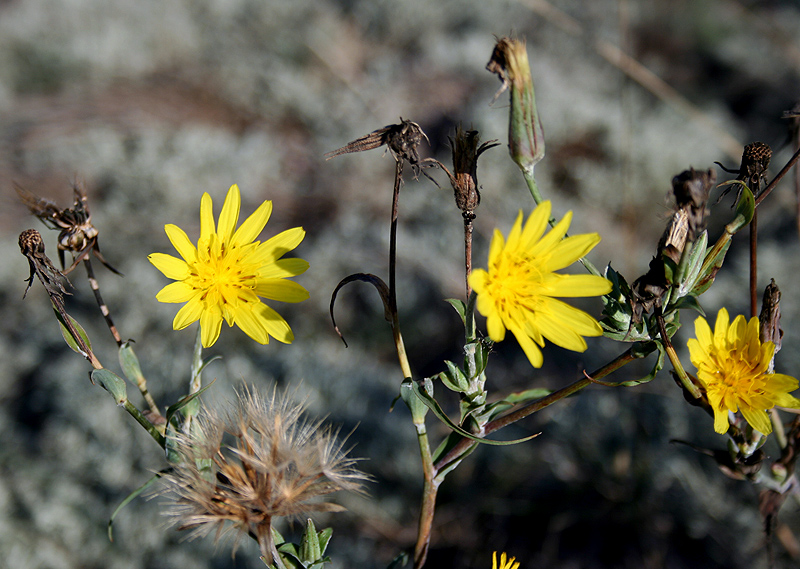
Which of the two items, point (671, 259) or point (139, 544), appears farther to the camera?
point (139, 544)

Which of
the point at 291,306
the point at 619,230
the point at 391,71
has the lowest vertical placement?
the point at 291,306

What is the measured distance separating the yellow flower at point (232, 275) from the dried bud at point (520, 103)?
0.52 meters

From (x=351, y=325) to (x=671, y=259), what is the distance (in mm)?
2526

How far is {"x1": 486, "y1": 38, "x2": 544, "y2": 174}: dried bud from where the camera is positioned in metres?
1.10

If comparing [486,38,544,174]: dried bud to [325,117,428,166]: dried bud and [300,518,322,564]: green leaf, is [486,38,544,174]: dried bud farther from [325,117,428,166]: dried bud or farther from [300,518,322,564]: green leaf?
[300,518,322,564]: green leaf

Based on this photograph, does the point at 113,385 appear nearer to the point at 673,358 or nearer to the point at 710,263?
the point at 673,358

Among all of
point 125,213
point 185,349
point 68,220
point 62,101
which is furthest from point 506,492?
point 62,101

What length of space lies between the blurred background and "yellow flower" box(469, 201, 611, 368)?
109 cm

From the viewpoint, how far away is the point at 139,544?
2.50m

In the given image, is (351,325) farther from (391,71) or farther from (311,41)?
(311,41)

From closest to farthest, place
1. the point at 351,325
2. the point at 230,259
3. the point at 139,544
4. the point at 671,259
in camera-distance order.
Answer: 1. the point at 671,259
2. the point at 230,259
3. the point at 139,544
4. the point at 351,325

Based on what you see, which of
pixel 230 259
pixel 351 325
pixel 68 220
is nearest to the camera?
pixel 68 220

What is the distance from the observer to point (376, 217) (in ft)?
12.1

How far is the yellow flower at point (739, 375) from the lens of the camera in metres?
1.04
